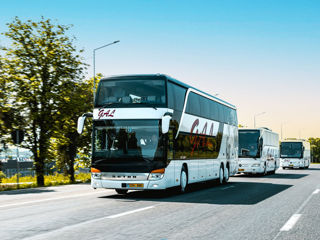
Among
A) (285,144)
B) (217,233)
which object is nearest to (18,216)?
(217,233)

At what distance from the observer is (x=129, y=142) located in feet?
47.2

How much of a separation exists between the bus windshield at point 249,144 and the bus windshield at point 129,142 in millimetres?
18015

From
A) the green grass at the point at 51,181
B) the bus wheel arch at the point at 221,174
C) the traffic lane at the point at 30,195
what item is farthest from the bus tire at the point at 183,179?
the green grass at the point at 51,181

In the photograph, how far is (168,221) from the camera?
919cm

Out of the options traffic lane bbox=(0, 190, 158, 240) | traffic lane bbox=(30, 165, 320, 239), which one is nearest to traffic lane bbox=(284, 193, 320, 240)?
traffic lane bbox=(30, 165, 320, 239)

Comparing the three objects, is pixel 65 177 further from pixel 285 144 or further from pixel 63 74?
pixel 285 144

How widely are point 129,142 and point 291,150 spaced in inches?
1432

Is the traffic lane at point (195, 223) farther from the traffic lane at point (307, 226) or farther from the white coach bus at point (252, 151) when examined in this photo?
the white coach bus at point (252, 151)

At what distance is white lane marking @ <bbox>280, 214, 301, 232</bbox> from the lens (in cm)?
831

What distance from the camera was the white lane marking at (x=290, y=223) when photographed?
27.3 ft

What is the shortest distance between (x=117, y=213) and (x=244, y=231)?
3.42m

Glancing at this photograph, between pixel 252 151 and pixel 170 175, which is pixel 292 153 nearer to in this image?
pixel 252 151

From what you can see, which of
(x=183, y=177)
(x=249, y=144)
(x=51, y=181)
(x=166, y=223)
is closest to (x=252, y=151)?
(x=249, y=144)

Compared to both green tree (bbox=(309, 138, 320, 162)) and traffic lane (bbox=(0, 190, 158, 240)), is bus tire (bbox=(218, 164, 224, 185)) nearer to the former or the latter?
traffic lane (bbox=(0, 190, 158, 240))
